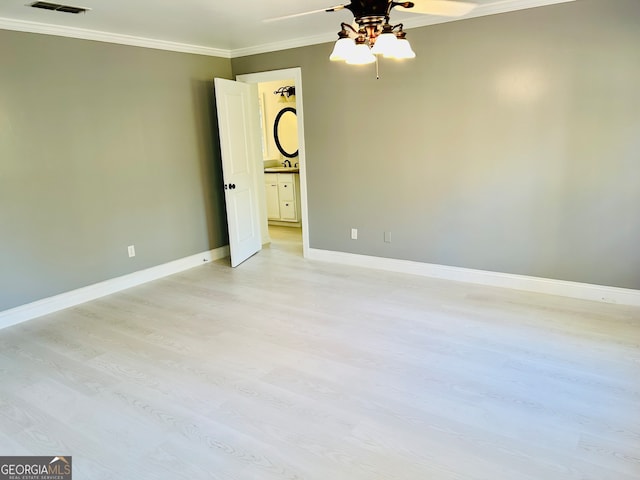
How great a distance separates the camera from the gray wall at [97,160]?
3.65 metres

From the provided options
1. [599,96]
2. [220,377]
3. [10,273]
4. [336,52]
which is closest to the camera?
[336,52]

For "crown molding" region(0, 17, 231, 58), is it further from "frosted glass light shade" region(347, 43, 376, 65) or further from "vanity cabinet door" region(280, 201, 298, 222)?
"frosted glass light shade" region(347, 43, 376, 65)

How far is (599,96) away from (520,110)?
0.58m

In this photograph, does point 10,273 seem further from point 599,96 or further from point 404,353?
point 599,96

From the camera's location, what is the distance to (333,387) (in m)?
2.63

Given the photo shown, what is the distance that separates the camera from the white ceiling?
331 cm

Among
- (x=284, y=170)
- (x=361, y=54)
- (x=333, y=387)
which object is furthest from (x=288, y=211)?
(x=361, y=54)

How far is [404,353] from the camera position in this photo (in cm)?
300

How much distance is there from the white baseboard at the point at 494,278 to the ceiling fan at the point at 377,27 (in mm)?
2638

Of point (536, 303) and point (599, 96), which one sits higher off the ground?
point (599, 96)

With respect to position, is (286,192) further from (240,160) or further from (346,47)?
(346,47)

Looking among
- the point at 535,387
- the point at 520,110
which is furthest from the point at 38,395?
the point at 520,110

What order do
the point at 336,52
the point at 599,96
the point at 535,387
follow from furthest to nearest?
the point at 599,96, the point at 535,387, the point at 336,52

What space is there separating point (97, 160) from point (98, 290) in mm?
1297
